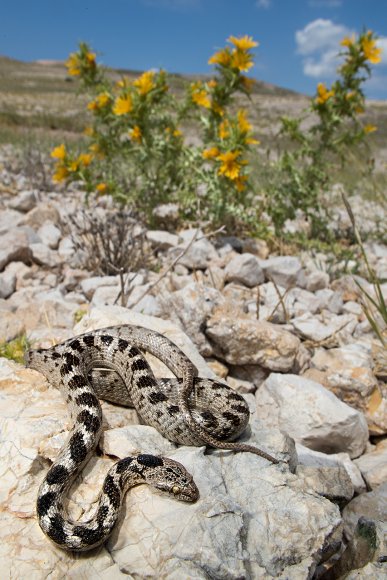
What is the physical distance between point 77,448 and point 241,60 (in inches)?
267

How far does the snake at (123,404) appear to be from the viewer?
2.89m

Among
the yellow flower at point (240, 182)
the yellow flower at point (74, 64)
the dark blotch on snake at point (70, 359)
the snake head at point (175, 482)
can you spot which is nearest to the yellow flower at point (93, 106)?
the yellow flower at point (74, 64)

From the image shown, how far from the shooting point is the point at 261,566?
2.68 m

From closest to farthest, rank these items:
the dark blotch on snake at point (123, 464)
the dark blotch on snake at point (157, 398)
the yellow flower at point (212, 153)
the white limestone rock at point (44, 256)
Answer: the dark blotch on snake at point (123, 464) → the dark blotch on snake at point (157, 398) → the white limestone rock at point (44, 256) → the yellow flower at point (212, 153)

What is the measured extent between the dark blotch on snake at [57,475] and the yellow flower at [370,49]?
7.91 meters

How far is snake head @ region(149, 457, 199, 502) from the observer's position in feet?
9.86

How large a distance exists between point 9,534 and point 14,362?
1.97 m

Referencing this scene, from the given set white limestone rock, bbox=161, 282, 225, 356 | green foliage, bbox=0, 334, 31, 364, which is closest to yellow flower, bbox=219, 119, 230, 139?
white limestone rock, bbox=161, 282, 225, 356

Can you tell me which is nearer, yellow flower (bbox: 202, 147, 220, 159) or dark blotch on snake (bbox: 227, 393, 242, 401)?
dark blotch on snake (bbox: 227, 393, 242, 401)

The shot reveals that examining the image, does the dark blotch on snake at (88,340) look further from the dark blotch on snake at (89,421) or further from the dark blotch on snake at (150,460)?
the dark blotch on snake at (150,460)

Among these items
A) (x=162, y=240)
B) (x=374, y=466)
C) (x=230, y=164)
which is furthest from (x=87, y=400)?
(x=230, y=164)

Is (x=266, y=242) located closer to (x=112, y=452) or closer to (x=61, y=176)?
(x=61, y=176)

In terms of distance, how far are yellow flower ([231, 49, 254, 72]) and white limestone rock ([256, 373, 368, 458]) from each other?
543 centimetres

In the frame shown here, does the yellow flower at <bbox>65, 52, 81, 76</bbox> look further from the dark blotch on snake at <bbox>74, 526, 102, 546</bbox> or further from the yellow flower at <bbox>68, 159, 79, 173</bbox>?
the dark blotch on snake at <bbox>74, 526, 102, 546</bbox>
